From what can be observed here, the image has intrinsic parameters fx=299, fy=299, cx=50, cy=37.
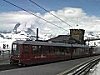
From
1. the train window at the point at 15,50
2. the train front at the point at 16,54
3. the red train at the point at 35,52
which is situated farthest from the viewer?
the train window at the point at 15,50

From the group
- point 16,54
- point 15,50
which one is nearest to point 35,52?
point 15,50

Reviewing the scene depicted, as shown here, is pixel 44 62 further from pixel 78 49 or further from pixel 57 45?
pixel 78 49

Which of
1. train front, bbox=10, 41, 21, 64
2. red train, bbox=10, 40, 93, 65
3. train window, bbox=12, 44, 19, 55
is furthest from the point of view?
train window, bbox=12, 44, 19, 55

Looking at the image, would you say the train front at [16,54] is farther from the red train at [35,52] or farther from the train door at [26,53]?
the train door at [26,53]

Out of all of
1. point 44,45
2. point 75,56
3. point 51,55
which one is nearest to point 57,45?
point 51,55

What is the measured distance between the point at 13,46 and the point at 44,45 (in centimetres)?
516

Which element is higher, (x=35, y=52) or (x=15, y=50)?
(x=15, y=50)

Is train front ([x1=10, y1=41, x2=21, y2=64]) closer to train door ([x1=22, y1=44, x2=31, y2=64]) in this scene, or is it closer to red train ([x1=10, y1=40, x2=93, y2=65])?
red train ([x1=10, y1=40, x2=93, y2=65])

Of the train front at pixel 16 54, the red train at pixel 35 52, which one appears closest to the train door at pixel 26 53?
the red train at pixel 35 52

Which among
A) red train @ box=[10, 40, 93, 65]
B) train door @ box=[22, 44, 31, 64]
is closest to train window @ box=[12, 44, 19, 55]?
red train @ box=[10, 40, 93, 65]

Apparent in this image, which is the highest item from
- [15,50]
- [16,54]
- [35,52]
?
[15,50]

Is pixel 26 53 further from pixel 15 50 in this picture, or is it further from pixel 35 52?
pixel 35 52

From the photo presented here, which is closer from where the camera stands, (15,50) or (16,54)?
(16,54)

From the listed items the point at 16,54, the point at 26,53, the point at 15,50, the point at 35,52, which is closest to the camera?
the point at 16,54
